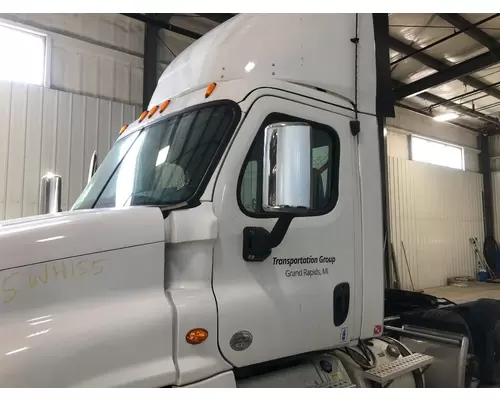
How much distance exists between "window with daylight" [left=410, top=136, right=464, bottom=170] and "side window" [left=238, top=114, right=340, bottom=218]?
1157 centimetres

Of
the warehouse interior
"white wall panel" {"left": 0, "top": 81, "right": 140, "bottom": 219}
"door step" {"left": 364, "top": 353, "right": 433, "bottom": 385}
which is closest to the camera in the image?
"door step" {"left": 364, "top": 353, "right": 433, "bottom": 385}

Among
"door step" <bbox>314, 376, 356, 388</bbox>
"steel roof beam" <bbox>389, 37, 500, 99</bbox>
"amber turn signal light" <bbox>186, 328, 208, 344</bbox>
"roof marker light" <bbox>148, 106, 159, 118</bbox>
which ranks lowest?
"door step" <bbox>314, 376, 356, 388</bbox>

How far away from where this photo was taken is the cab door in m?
1.99

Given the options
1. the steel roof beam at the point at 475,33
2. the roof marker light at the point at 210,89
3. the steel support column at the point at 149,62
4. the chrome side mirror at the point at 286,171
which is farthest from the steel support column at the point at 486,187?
the chrome side mirror at the point at 286,171

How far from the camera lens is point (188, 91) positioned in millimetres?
2488

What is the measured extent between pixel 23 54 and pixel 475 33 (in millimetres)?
7714

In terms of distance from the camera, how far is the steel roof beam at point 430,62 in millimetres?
8875

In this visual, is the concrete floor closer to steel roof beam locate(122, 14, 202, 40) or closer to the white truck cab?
steel roof beam locate(122, 14, 202, 40)

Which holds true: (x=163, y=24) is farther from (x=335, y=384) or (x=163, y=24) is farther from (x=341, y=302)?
(x=335, y=384)

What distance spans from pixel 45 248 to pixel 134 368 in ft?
1.82

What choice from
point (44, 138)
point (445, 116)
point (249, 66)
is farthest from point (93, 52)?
point (445, 116)

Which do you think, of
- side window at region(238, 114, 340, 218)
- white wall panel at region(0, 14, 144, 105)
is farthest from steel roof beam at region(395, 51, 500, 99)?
side window at region(238, 114, 340, 218)

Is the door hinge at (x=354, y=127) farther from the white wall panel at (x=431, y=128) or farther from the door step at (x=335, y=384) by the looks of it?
the white wall panel at (x=431, y=128)

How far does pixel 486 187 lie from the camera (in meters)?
15.8
